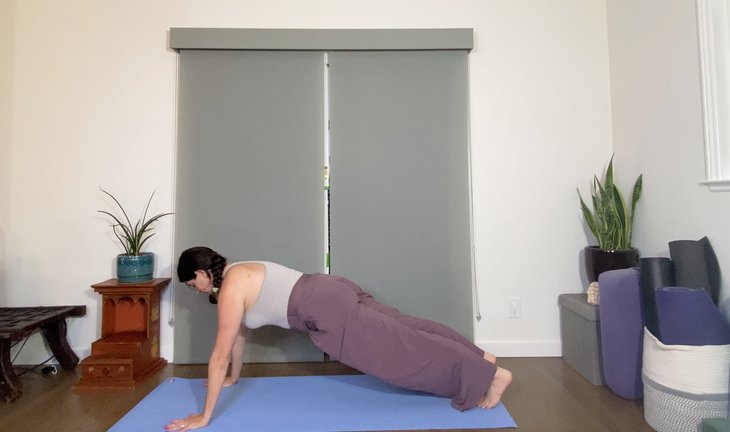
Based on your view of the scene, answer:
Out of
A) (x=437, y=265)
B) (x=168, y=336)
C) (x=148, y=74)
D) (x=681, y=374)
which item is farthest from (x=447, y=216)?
(x=148, y=74)

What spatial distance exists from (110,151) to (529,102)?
274 centimetres

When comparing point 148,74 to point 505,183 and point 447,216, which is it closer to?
point 447,216

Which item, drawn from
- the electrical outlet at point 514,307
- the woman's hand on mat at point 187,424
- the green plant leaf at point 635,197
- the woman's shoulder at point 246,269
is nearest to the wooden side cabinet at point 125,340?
the woman's hand on mat at point 187,424

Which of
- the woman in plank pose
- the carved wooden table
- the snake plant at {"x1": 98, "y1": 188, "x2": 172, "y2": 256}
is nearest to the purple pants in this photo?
the woman in plank pose

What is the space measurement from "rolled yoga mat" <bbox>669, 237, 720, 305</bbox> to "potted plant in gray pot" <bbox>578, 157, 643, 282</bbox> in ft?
1.30

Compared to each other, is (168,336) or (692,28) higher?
(692,28)

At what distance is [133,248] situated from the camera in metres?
2.42

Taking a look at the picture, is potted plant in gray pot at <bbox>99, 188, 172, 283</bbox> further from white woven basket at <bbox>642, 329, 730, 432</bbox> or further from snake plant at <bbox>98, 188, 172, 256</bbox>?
white woven basket at <bbox>642, 329, 730, 432</bbox>

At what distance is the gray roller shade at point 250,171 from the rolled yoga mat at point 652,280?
171 centimetres

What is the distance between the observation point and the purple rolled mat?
6.35 ft

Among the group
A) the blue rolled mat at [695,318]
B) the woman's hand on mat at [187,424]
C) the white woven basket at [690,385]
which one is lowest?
the woman's hand on mat at [187,424]

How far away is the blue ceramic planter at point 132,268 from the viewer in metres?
2.34

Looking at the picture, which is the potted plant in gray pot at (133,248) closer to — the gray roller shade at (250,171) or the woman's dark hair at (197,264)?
the gray roller shade at (250,171)

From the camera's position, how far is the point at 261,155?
8.57ft
